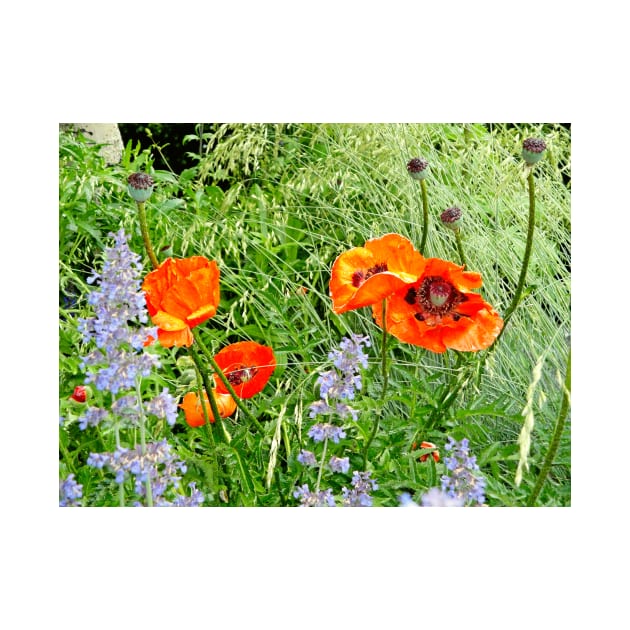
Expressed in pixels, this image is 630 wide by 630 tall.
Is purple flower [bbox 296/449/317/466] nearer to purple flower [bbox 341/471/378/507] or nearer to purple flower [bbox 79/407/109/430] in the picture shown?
purple flower [bbox 341/471/378/507]

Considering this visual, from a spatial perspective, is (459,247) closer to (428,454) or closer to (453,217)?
(453,217)

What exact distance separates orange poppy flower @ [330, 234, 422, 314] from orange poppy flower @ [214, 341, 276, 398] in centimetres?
19

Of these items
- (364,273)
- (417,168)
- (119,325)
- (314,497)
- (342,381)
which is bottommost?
(314,497)

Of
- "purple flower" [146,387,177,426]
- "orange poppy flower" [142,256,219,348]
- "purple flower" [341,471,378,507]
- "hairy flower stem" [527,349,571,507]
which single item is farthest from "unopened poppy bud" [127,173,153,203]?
"hairy flower stem" [527,349,571,507]

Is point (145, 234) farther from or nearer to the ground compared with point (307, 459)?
farther from the ground

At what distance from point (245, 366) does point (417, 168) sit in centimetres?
58

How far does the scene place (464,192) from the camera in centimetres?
207

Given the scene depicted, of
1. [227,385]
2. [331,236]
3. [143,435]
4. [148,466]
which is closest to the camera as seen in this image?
[143,435]

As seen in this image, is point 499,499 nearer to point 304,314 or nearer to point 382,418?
point 382,418

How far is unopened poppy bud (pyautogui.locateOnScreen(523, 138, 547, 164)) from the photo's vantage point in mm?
1874

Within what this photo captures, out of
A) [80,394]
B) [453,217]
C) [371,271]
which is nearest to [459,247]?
[453,217]

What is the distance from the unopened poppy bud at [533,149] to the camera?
187 centimetres

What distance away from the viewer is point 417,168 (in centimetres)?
196
